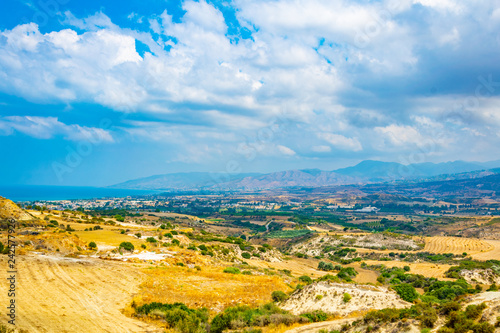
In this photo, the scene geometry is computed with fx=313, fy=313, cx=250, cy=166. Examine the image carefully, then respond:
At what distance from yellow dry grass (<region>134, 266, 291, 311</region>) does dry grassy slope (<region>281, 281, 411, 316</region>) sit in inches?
111

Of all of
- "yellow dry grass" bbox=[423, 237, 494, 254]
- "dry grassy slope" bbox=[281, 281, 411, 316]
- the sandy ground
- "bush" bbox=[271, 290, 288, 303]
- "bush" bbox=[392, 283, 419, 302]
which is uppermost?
the sandy ground

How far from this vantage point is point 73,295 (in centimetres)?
2073

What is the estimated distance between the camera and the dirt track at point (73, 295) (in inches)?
642

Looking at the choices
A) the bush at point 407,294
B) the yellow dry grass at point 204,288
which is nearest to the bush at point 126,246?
the yellow dry grass at point 204,288

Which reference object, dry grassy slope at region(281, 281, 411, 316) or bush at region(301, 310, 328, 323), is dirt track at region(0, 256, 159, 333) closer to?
bush at region(301, 310, 328, 323)

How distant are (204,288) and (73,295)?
9513 mm

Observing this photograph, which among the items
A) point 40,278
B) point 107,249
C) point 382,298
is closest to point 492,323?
point 382,298

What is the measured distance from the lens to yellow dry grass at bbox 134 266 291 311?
22.3 metres

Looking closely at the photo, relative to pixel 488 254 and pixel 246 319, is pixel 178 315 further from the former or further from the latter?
pixel 488 254

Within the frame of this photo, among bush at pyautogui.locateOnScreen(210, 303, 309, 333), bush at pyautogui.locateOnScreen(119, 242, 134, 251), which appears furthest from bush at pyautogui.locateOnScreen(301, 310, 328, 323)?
bush at pyautogui.locateOnScreen(119, 242, 134, 251)

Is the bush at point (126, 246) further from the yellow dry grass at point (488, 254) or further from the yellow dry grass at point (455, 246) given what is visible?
the yellow dry grass at point (455, 246)

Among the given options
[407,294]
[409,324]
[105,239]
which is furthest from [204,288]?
[105,239]

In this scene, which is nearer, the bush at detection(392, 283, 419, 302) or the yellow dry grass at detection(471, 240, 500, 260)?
the bush at detection(392, 283, 419, 302)

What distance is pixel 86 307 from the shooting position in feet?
62.6
